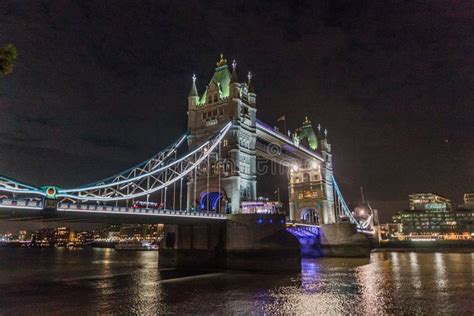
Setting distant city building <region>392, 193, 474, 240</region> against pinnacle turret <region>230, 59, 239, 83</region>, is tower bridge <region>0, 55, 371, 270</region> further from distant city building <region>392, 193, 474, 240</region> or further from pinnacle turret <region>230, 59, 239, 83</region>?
distant city building <region>392, 193, 474, 240</region>

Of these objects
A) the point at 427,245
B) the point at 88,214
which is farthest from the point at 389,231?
the point at 88,214

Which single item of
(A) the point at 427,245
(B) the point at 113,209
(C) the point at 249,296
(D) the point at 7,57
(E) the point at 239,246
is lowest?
(A) the point at 427,245

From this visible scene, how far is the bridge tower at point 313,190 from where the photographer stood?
84.6 meters

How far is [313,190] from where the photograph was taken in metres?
86.1

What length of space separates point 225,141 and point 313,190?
38.8m

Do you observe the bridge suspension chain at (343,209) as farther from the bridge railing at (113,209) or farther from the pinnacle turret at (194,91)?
the bridge railing at (113,209)

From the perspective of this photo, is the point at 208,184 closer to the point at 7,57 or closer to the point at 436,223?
the point at 7,57

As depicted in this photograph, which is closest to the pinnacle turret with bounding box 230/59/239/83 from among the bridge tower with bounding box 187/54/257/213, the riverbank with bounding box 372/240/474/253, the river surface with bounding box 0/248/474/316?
the bridge tower with bounding box 187/54/257/213

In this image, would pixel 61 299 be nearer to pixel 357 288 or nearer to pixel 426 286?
pixel 357 288

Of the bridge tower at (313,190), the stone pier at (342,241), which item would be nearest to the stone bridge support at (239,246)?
the stone pier at (342,241)

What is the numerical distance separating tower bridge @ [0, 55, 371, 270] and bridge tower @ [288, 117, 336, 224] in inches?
17.2

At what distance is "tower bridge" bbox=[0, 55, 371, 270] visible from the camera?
3009 centimetres

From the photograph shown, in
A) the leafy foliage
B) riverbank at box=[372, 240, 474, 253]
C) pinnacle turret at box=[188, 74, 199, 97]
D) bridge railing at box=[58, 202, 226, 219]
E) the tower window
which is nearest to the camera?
the leafy foliage

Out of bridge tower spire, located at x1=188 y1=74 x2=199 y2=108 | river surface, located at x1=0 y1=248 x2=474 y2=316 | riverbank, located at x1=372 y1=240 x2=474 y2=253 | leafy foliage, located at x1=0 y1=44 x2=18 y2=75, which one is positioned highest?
bridge tower spire, located at x1=188 y1=74 x2=199 y2=108
